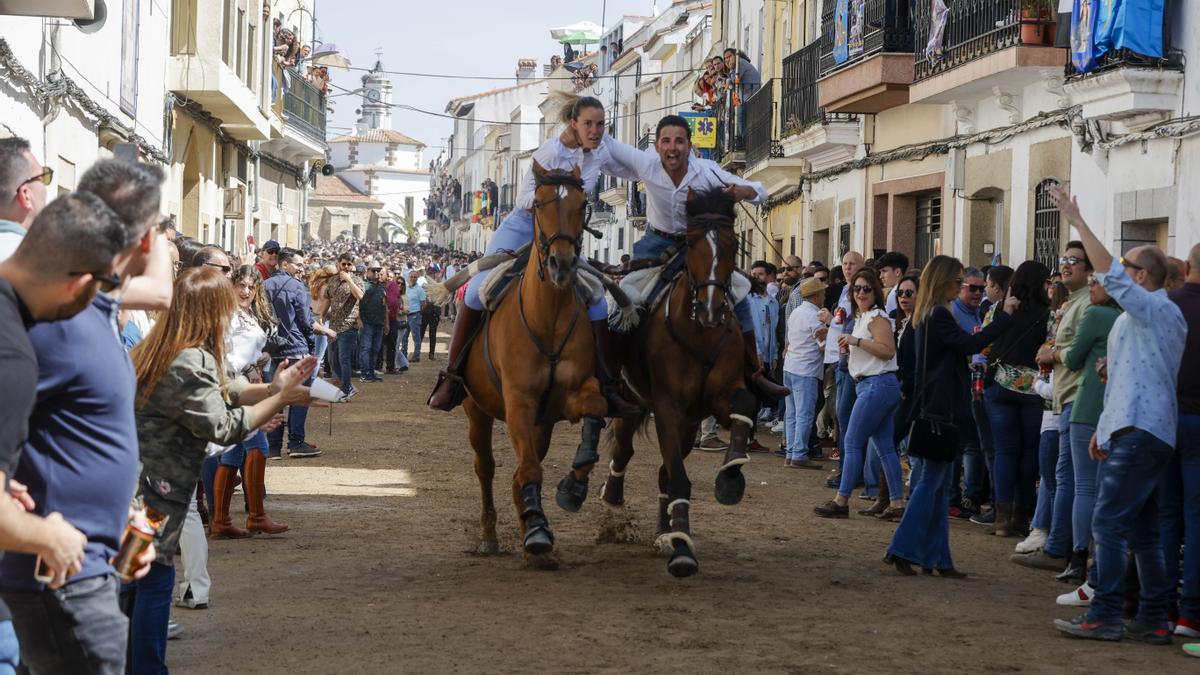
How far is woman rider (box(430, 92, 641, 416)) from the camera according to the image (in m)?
8.80

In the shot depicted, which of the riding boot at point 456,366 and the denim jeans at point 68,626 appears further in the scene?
the riding boot at point 456,366

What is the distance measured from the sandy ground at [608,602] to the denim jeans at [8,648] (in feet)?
8.48

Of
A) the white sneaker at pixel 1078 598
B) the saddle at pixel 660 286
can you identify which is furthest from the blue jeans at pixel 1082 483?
the saddle at pixel 660 286

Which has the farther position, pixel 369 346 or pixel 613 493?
pixel 369 346

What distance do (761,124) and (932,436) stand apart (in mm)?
21499

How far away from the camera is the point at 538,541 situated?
332 inches

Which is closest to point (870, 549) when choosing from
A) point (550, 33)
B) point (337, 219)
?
point (550, 33)

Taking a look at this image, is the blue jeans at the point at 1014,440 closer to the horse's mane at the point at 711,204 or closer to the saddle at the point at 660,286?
the saddle at the point at 660,286

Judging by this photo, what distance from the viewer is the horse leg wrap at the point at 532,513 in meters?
8.42

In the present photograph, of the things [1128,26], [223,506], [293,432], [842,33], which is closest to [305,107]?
[842,33]

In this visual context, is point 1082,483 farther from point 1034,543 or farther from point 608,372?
point 608,372

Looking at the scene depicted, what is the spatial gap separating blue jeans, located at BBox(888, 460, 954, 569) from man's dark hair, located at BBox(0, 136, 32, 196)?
572 cm

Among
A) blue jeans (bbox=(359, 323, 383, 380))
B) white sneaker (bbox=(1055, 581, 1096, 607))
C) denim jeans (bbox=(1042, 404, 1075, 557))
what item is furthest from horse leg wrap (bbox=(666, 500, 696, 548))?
blue jeans (bbox=(359, 323, 383, 380))

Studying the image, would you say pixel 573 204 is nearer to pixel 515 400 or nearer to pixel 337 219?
pixel 515 400
